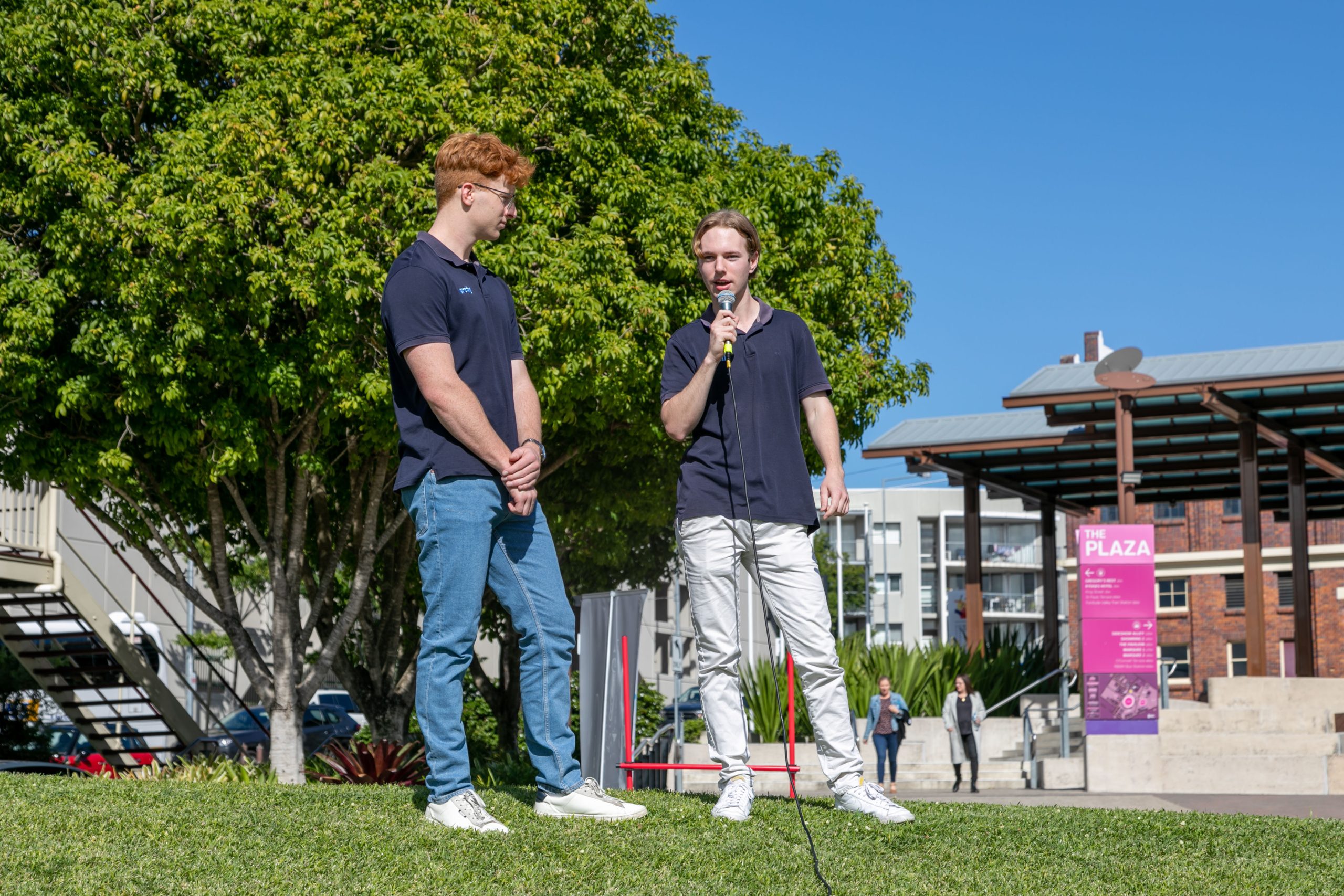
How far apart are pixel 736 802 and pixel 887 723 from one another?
13189mm

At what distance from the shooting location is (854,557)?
290ft

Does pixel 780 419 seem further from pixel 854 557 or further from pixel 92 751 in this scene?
pixel 854 557

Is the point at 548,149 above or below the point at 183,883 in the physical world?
above

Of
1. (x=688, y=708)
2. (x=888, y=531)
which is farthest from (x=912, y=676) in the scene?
(x=888, y=531)

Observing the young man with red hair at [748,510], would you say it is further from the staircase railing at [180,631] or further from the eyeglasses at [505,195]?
the staircase railing at [180,631]

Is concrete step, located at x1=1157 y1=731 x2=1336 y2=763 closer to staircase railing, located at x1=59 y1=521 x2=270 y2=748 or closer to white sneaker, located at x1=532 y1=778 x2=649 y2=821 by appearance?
staircase railing, located at x1=59 y1=521 x2=270 y2=748

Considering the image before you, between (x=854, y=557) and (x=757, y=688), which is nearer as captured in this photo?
(x=757, y=688)

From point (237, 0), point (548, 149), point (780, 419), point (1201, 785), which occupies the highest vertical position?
point (237, 0)

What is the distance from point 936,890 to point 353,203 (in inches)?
398

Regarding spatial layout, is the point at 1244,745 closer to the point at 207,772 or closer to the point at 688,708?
the point at 207,772

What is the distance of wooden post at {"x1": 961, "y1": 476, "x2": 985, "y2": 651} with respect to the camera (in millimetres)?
24375

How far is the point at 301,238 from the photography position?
11977mm

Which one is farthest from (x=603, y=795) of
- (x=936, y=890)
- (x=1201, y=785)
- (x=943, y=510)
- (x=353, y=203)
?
(x=943, y=510)

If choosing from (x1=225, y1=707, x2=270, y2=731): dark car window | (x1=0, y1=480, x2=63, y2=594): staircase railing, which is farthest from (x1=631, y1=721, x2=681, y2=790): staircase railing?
(x1=225, y1=707, x2=270, y2=731): dark car window
